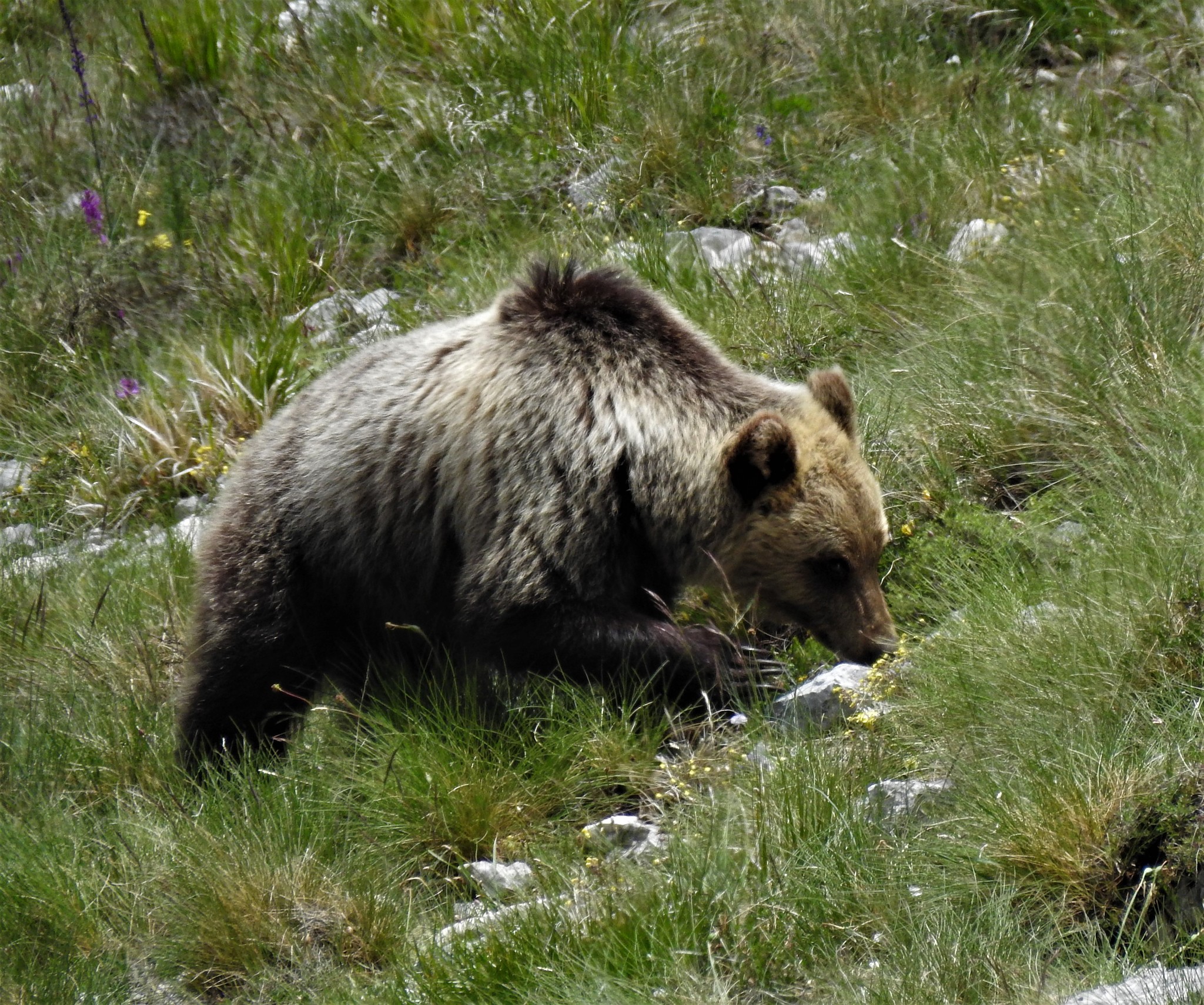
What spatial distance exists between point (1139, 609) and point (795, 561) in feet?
4.63

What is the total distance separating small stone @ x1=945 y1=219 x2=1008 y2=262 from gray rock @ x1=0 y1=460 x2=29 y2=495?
5.57m

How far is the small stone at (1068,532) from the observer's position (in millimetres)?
4762

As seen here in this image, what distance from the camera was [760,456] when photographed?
495 centimetres

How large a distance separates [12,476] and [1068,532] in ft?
21.1

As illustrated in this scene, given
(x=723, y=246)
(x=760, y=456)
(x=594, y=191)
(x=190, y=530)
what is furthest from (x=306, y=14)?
(x=760, y=456)

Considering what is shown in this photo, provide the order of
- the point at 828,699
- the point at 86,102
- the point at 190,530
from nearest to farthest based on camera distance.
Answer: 1. the point at 828,699
2. the point at 190,530
3. the point at 86,102

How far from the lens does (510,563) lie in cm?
495

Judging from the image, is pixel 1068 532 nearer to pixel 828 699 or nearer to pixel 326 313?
pixel 828 699

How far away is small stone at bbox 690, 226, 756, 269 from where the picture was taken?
25.0 feet

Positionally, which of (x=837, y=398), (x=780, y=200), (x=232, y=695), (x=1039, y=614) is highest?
(x=780, y=200)

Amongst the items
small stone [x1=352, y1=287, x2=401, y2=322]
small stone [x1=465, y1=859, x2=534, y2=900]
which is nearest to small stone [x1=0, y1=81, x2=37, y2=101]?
small stone [x1=352, y1=287, x2=401, y2=322]

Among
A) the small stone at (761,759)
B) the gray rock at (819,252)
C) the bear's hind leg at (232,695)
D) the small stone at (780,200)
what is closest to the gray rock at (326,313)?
the small stone at (780,200)

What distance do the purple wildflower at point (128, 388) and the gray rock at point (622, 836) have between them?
518cm

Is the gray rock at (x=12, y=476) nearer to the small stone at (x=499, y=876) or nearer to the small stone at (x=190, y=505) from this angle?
the small stone at (x=190, y=505)
